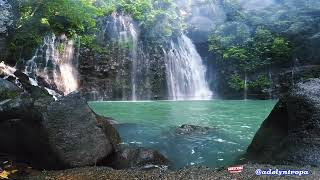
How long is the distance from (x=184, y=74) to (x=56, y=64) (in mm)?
10220

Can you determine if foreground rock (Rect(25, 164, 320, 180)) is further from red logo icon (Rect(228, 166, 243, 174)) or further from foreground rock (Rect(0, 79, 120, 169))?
foreground rock (Rect(0, 79, 120, 169))

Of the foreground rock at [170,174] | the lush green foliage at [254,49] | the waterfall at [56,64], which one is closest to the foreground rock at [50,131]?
the foreground rock at [170,174]

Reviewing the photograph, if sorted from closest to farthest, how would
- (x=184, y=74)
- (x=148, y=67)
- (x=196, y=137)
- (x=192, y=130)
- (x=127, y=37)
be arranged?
(x=196, y=137), (x=192, y=130), (x=184, y=74), (x=148, y=67), (x=127, y=37)

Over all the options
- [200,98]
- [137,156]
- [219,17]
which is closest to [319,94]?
[137,156]

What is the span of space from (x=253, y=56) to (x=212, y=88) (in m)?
4.53

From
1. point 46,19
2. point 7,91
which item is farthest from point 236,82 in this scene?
point 7,91

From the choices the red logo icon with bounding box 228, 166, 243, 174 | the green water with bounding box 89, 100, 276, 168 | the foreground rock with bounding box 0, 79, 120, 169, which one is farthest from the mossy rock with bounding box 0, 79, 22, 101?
the red logo icon with bounding box 228, 166, 243, 174

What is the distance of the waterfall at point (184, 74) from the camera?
29.3 m

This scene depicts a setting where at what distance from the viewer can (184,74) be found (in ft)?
97.9

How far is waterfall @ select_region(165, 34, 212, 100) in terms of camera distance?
29.3m

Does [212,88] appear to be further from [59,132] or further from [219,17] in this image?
[59,132]

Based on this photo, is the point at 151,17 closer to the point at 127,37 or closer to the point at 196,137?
the point at 127,37

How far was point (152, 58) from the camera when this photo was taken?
3011 centimetres

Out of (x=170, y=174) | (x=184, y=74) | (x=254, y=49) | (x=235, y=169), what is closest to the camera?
(x=170, y=174)
